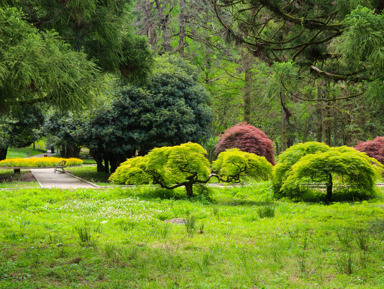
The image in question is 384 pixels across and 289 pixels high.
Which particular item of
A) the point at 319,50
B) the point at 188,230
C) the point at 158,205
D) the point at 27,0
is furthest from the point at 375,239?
the point at 27,0

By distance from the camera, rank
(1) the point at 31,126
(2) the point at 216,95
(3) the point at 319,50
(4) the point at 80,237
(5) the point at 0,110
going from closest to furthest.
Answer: (5) the point at 0,110 < (4) the point at 80,237 < (3) the point at 319,50 < (1) the point at 31,126 < (2) the point at 216,95

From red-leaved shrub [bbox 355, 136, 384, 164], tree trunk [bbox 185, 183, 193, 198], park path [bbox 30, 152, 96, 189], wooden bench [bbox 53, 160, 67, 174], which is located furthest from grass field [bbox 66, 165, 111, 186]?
red-leaved shrub [bbox 355, 136, 384, 164]

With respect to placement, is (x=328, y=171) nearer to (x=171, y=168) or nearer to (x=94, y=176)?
(x=171, y=168)

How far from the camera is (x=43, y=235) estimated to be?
21.5 ft

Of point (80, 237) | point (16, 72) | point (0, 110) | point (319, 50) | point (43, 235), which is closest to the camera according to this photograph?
point (16, 72)

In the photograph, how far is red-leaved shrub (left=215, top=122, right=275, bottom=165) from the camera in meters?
17.5

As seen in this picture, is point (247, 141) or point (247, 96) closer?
point (247, 141)

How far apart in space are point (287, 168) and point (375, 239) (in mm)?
5489

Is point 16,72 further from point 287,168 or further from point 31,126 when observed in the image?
point 31,126

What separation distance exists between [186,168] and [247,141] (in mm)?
7179

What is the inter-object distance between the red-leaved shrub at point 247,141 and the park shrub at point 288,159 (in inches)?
217

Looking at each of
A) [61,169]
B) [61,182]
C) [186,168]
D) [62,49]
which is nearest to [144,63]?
[62,49]

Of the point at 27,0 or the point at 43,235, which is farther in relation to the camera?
the point at 43,235

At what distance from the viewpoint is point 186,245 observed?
5.86m
